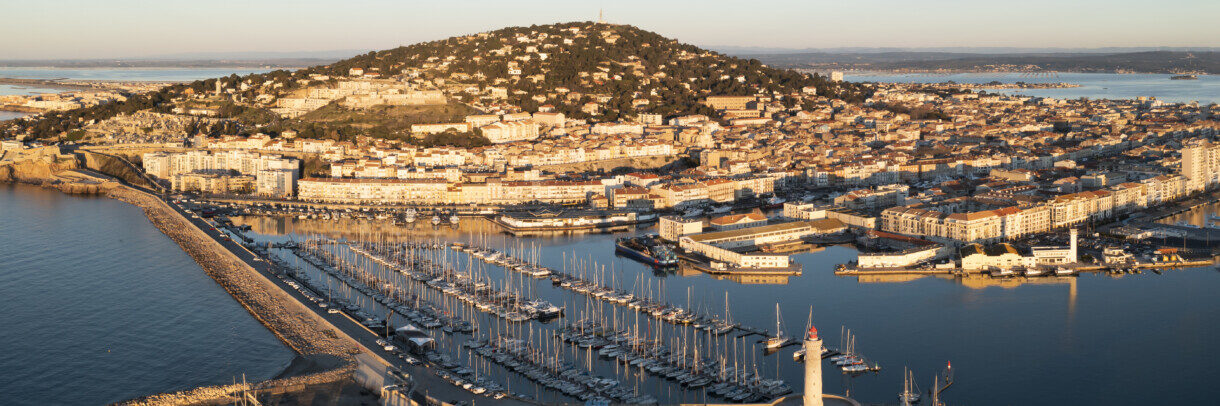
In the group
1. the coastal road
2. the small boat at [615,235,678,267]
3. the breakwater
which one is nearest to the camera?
the coastal road

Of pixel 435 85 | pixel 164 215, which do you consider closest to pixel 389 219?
pixel 164 215

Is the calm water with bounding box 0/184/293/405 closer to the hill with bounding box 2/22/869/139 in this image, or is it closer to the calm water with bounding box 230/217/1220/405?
the calm water with bounding box 230/217/1220/405

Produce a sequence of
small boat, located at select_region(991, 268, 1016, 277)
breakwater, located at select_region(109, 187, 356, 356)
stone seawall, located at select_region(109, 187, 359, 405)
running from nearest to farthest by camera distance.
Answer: stone seawall, located at select_region(109, 187, 359, 405) < breakwater, located at select_region(109, 187, 356, 356) < small boat, located at select_region(991, 268, 1016, 277)

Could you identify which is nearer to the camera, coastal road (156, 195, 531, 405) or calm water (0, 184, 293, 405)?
coastal road (156, 195, 531, 405)

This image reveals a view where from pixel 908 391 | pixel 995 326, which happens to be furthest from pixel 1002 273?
A: pixel 908 391

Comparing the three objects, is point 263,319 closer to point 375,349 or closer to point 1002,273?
point 375,349

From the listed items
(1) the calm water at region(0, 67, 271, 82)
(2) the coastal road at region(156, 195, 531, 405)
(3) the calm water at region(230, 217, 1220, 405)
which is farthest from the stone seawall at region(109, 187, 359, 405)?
(1) the calm water at region(0, 67, 271, 82)
